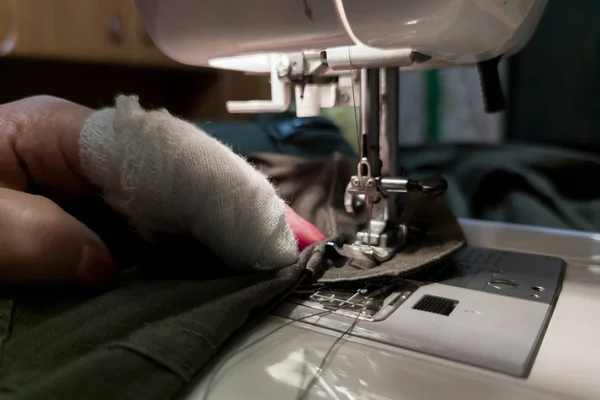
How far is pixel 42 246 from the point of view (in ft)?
1.23

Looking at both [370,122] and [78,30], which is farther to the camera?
[78,30]

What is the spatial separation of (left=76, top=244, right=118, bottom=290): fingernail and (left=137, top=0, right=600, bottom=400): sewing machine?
128mm

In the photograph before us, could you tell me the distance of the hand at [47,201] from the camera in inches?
14.7

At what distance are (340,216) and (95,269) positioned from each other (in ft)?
0.94

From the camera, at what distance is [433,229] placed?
568 millimetres

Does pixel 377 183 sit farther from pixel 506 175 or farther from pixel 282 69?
pixel 506 175

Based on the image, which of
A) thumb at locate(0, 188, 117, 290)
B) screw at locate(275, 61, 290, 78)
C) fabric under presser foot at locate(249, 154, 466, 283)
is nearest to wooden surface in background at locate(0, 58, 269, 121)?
fabric under presser foot at locate(249, 154, 466, 283)

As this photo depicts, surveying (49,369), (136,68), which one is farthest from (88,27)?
(49,369)

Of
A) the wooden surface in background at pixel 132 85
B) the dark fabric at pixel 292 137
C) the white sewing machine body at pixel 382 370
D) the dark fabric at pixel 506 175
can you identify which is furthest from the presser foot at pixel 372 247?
the wooden surface in background at pixel 132 85

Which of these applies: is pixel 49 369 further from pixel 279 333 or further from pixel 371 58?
pixel 371 58

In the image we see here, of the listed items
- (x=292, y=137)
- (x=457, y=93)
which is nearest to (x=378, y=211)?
(x=292, y=137)

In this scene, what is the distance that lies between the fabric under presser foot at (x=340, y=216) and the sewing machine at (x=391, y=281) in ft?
0.05

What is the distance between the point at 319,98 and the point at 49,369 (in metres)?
0.37

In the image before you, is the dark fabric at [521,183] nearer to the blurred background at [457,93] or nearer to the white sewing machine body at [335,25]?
the blurred background at [457,93]
